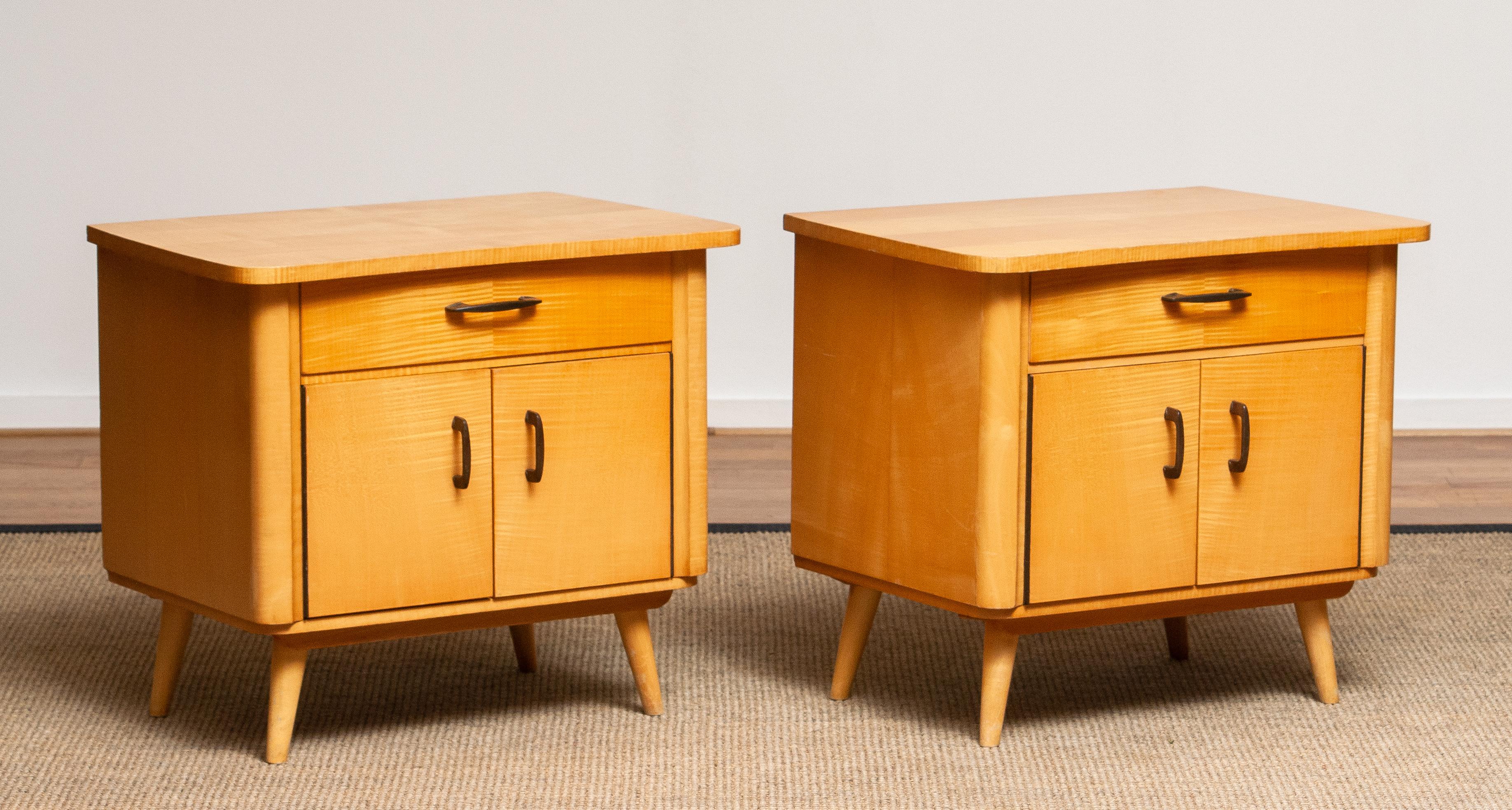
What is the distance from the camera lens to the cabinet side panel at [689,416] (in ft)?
7.38

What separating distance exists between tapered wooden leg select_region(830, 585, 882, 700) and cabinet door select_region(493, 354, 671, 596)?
0.27m

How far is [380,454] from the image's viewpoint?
6.93ft

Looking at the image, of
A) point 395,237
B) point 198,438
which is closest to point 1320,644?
point 395,237

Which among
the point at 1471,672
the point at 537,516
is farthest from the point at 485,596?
the point at 1471,672

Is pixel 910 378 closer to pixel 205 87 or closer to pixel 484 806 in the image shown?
pixel 484 806

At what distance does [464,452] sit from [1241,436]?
33.4 inches

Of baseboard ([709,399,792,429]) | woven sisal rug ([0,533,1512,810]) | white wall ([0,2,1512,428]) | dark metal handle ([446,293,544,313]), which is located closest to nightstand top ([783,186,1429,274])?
dark metal handle ([446,293,544,313])

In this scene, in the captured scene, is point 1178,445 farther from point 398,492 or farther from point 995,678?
point 398,492

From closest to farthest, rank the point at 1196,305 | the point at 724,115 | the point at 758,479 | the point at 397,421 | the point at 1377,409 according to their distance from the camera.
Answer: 1. the point at 397,421
2. the point at 1196,305
3. the point at 1377,409
4. the point at 758,479
5. the point at 724,115

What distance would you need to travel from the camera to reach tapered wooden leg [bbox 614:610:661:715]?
2355 mm

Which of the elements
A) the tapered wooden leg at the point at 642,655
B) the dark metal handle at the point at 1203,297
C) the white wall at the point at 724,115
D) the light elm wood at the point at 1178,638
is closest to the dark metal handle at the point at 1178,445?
the dark metal handle at the point at 1203,297

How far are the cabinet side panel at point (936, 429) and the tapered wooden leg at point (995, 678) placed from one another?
2.9 inches

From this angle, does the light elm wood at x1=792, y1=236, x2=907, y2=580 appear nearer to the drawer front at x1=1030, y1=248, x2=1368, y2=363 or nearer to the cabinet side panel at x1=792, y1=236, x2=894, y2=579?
the cabinet side panel at x1=792, y1=236, x2=894, y2=579

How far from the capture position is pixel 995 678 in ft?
7.44
